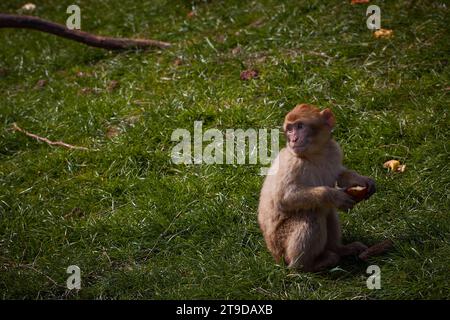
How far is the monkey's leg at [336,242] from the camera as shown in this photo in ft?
18.7

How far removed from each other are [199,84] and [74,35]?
2.02 meters

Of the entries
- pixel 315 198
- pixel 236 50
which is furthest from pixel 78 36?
pixel 315 198

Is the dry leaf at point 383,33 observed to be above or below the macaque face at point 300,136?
above

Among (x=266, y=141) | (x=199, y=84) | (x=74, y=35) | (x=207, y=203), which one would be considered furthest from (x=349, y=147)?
(x=74, y=35)

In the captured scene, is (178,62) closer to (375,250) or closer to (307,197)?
(307,197)

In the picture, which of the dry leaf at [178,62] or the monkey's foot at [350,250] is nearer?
the monkey's foot at [350,250]

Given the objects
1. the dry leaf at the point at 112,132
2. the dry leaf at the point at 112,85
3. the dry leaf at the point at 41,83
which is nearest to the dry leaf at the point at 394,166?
the dry leaf at the point at 112,132

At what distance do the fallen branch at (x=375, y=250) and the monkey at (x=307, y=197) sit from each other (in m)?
0.07

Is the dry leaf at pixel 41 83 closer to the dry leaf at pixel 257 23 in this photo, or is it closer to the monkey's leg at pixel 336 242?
the dry leaf at pixel 257 23

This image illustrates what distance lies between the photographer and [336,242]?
18.8 ft

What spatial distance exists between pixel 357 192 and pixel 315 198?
35 centimetres

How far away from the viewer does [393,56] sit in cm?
817

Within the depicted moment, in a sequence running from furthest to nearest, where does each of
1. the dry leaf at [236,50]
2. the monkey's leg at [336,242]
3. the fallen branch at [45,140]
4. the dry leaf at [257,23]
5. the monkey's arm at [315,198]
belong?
the dry leaf at [257,23]
the dry leaf at [236,50]
the fallen branch at [45,140]
the monkey's leg at [336,242]
the monkey's arm at [315,198]
